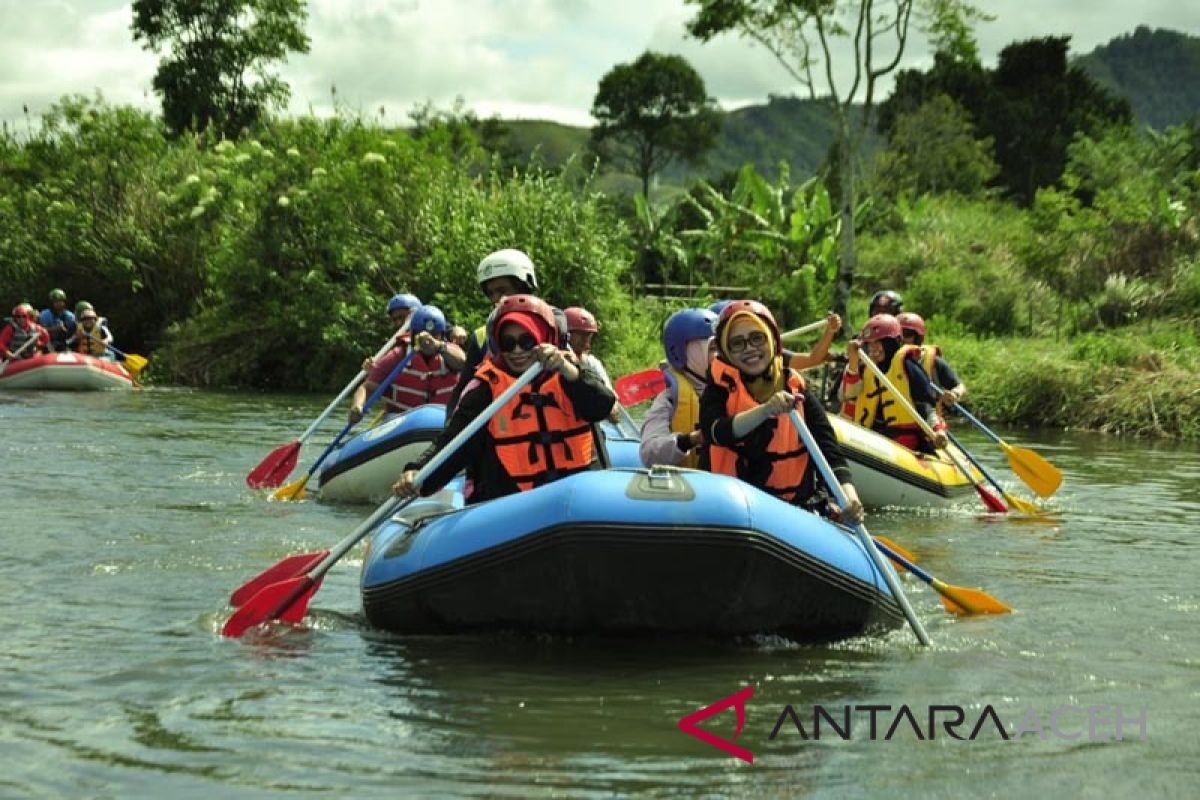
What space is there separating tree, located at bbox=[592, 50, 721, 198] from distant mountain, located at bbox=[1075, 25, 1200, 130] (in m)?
105

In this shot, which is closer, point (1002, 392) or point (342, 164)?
point (1002, 392)

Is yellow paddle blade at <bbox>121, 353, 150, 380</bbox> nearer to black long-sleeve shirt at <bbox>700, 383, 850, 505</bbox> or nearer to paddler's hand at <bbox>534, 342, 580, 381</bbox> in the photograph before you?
black long-sleeve shirt at <bbox>700, 383, 850, 505</bbox>

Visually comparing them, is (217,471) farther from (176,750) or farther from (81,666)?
(176,750)

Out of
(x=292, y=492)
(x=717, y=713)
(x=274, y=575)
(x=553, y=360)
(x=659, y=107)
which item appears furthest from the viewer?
(x=659, y=107)

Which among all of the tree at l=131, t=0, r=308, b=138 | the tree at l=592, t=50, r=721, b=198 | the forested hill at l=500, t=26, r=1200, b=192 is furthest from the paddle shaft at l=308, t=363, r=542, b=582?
the forested hill at l=500, t=26, r=1200, b=192

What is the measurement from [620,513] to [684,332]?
1763mm

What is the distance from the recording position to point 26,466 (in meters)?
11.0

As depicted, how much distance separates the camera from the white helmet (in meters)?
6.88

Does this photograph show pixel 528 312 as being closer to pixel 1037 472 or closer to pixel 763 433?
pixel 763 433

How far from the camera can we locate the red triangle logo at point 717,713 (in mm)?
4348

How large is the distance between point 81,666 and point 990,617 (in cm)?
336

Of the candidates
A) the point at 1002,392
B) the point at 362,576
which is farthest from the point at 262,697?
the point at 1002,392

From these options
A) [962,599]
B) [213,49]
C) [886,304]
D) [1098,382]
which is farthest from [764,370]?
[213,49]

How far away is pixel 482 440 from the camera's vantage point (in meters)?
5.85
